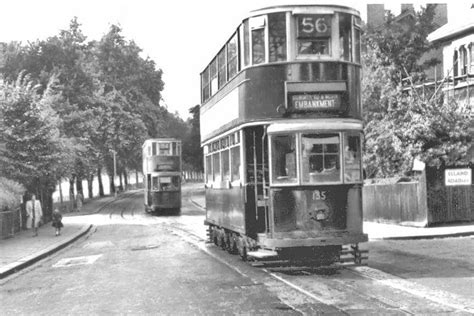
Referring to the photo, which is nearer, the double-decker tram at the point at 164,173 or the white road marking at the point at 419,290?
the white road marking at the point at 419,290

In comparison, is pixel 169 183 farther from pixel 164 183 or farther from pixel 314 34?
pixel 314 34

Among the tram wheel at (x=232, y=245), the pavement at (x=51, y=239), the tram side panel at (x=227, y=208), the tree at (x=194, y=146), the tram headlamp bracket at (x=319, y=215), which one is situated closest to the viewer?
the tram headlamp bracket at (x=319, y=215)

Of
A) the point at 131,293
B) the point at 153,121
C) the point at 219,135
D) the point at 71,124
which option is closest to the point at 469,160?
the point at 219,135

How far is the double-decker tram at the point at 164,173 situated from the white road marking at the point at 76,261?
21109 mm

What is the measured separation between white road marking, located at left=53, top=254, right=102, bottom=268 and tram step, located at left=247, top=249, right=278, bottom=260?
538cm

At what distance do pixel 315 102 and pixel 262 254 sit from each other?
2926mm

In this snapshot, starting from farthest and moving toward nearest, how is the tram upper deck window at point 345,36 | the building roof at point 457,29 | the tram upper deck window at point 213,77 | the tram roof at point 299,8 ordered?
the building roof at point 457,29 → the tram upper deck window at point 213,77 → the tram upper deck window at point 345,36 → the tram roof at point 299,8

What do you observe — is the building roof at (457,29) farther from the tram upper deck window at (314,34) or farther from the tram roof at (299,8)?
the tram upper deck window at (314,34)

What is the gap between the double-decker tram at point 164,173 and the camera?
3875 cm

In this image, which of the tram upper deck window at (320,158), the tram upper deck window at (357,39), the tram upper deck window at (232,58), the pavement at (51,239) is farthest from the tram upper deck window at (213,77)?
the pavement at (51,239)

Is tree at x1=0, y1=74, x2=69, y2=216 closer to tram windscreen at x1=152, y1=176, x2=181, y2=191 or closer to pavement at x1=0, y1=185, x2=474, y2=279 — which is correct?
pavement at x1=0, y1=185, x2=474, y2=279

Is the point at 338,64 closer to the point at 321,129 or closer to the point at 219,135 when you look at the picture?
the point at 321,129

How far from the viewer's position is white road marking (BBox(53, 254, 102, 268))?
16.0 metres

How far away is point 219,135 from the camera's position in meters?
15.5
